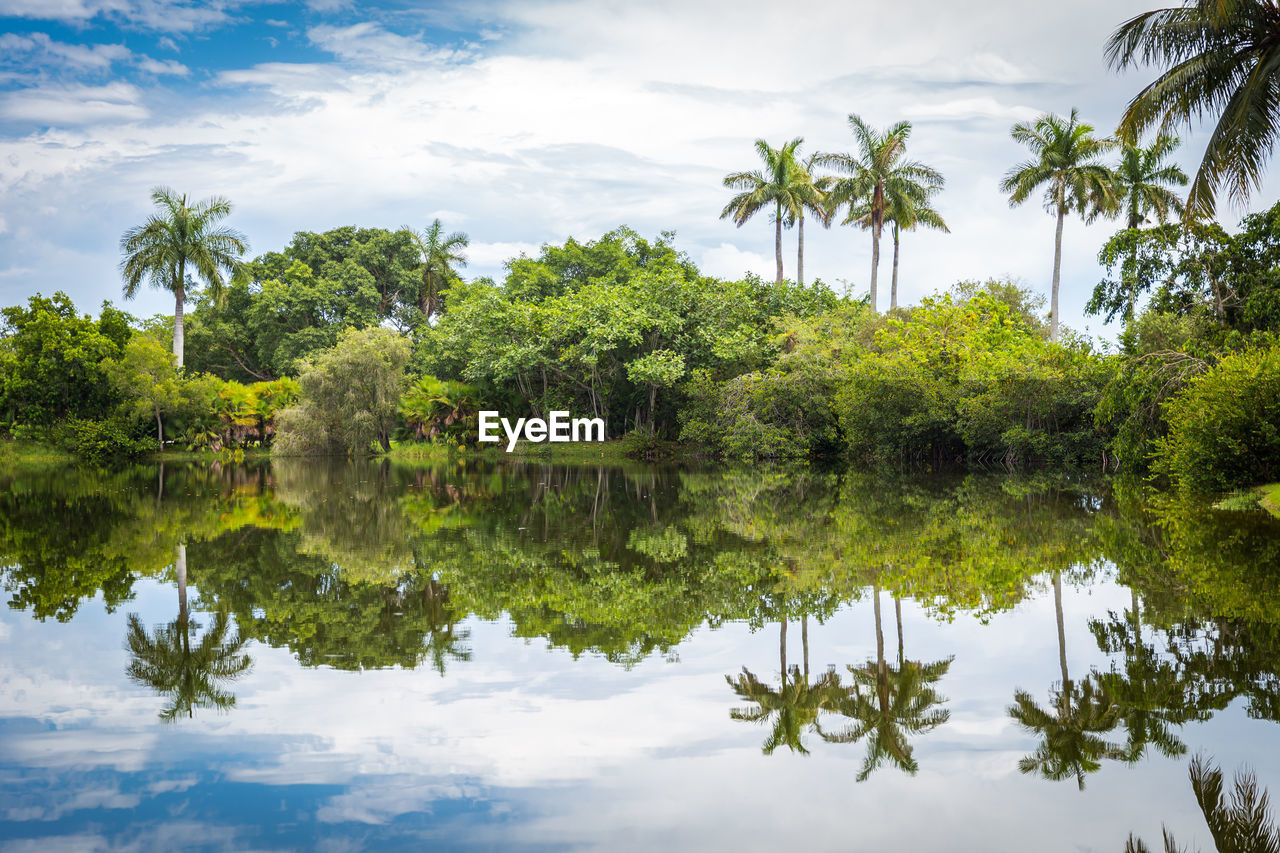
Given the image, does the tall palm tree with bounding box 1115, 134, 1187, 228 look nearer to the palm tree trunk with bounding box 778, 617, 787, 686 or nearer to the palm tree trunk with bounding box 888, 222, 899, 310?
the palm tree trunk with bounding box 888, 222, 899, 310

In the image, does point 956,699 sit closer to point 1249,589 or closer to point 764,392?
point 1249,589

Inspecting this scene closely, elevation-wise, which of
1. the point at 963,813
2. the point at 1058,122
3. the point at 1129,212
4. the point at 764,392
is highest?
the point at 1058,122

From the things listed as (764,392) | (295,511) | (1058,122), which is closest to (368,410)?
(764,392)

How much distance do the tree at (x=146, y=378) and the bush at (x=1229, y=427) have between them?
37624 mm

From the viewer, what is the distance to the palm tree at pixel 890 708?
4.63 m

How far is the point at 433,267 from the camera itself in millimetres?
55594

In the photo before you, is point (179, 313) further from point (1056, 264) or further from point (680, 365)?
point (1056, 264)

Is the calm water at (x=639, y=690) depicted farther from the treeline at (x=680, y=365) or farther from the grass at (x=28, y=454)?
the grass at (x=28, y=454)

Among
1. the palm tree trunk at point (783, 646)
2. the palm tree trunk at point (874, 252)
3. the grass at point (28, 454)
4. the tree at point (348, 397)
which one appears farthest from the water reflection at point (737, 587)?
the palm tree trunk at point (874, 252)

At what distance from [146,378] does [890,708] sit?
40681 millimetres

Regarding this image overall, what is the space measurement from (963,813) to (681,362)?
31546 mm

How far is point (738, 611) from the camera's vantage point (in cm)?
766

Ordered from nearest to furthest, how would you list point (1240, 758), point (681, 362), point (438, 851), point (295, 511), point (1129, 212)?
point (438, 851)
point (1240, 758)
point (295, 511)
point (681, 362)
point (1129, 212)

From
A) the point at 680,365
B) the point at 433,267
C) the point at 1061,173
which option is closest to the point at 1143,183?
the point at 1061,173
